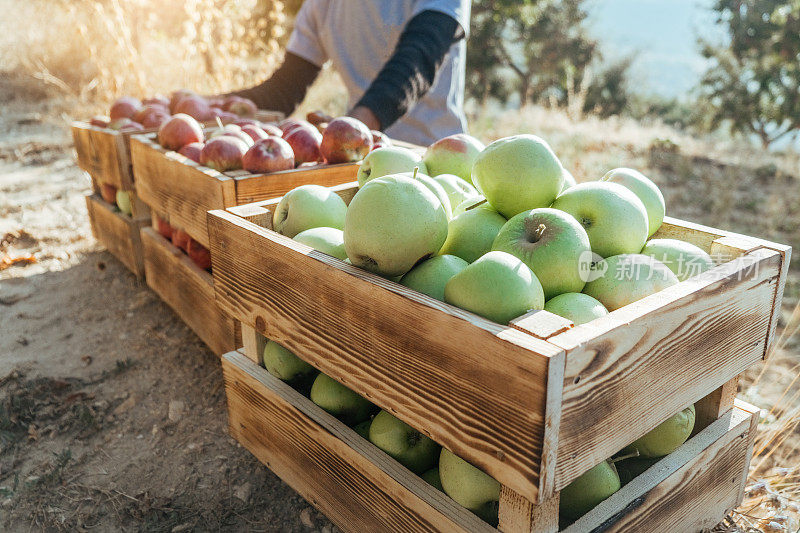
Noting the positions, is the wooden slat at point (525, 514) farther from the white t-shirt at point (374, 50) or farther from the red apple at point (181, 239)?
the white t-shirt at point (374, 50)

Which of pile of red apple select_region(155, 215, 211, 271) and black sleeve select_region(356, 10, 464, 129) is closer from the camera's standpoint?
pile of red apple select_region(155, 215, 211, 271)

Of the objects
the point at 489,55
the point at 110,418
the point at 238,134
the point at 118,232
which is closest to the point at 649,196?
the point at 238,134

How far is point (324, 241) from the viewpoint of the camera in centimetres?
165

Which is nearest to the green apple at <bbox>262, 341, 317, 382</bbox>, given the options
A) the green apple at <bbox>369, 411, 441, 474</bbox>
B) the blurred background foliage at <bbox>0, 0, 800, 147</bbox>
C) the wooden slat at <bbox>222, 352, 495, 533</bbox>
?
the wooden slat at <bbox>222, 352, 495, 533</bbox>

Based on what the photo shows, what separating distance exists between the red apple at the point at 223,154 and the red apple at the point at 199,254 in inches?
16.6

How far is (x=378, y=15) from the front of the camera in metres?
4.03

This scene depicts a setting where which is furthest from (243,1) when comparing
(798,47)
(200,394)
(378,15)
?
(798,47)

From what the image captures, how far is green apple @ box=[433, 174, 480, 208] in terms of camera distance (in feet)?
6.09

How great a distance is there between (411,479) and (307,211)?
2.69 feet

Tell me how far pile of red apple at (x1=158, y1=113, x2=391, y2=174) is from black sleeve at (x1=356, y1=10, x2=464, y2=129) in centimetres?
51

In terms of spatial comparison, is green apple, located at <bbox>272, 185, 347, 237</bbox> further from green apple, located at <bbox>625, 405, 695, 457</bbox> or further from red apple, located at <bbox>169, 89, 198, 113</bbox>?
red apple, located at <bbox>169, 89, 198, 113</bbox>

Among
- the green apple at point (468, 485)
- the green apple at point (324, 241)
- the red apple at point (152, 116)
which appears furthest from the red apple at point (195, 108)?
the green apple at point (468, 485)

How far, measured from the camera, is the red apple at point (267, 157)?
94.0 inches

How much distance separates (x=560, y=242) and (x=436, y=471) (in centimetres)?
69
